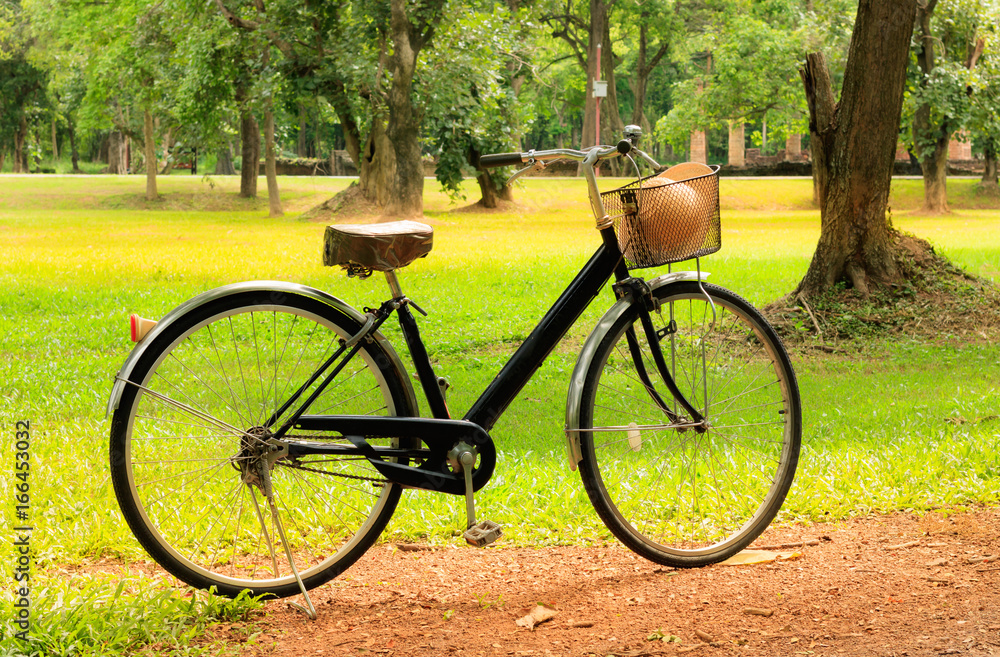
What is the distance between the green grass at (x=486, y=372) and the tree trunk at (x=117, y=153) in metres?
32.8

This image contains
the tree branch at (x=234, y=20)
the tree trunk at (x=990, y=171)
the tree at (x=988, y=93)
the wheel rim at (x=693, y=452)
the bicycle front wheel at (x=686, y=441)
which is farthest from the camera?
the tree trunk at (x=990, y=171)

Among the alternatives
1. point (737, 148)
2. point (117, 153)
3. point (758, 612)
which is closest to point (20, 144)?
point (117, 153)

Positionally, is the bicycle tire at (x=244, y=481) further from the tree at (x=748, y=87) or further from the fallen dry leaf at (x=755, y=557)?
the tree at (x=748, y=87)

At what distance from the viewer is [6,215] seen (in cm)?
2636

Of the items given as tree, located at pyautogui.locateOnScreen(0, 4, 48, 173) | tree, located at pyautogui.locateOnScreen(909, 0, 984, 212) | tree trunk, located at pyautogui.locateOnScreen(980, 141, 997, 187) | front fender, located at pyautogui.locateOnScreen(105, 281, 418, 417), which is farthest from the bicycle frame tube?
tree, located at pyautogui.locateOnScreen(0, 4, 48, 173)

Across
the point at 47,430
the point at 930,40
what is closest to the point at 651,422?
the point at 47,430

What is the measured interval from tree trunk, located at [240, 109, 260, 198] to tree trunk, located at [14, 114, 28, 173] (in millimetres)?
26534

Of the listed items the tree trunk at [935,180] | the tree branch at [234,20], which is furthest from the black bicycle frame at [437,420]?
the tree trunk at [935,180]

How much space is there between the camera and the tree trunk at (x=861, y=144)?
7656 millimetres

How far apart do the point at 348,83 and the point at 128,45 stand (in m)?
9.48

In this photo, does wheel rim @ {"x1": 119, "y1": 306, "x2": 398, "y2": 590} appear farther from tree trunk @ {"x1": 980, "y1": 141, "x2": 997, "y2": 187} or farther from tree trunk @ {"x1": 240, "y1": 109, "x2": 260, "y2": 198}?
tree trunk @ {"x1": 980, "y1": 141, "x2": 997, "y2": 187}

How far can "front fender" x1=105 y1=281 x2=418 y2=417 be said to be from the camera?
2.91 meters

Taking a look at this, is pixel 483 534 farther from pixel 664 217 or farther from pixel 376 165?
pixel 376 165

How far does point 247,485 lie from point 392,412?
54 cm
